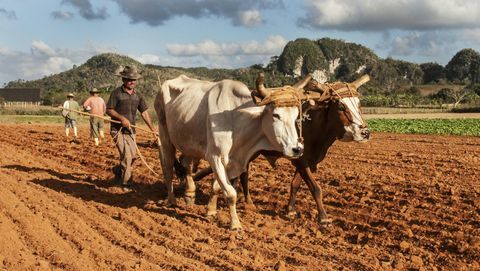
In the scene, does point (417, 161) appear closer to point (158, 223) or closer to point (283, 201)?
point (283, 201)

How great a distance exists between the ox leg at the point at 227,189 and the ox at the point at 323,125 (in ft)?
2.23

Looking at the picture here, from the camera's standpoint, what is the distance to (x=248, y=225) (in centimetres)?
750

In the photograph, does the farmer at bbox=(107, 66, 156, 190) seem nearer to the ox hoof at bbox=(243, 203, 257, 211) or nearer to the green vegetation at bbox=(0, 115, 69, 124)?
the ox hoof at bbox=(243, 203, 257, 211)

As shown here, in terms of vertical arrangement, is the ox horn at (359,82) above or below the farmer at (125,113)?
above

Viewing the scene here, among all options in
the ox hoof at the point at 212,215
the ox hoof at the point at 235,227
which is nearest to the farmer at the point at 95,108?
the ox hoof at the point at 212,215

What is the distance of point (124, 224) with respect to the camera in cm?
745

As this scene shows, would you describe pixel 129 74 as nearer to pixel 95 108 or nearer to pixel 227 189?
pixel 227 189

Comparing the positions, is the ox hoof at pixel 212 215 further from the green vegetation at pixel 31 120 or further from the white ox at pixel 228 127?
the green vegetation at pixel 31 120

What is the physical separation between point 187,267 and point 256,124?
2.18 m

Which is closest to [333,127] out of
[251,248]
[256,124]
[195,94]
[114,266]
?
[256,124]

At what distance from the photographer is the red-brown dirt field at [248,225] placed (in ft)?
19.5

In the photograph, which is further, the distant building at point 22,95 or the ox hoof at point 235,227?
the distant building at point 22,95

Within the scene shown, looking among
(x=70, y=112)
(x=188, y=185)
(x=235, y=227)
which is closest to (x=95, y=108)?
(x=70, y=112)

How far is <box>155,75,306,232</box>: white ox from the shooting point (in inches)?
269
